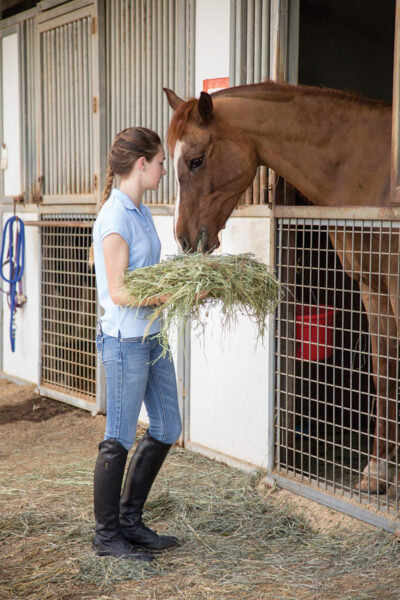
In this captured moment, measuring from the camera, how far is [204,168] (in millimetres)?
3129

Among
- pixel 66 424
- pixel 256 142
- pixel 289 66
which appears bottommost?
pixel 66 424

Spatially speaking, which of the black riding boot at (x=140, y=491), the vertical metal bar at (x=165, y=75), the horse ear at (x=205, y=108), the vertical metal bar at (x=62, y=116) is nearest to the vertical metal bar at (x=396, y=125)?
the horse ear at (x=205, y=108)

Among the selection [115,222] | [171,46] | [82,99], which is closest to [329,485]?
[115,222]

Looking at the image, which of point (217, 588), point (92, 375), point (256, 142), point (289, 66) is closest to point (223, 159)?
point (256, 142)

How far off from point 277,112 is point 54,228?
2664 millimetres

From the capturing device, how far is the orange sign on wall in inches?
150

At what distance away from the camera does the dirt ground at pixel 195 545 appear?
8.38 feet

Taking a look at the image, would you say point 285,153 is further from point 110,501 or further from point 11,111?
point 11,111

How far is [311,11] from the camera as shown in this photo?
15.2 feet

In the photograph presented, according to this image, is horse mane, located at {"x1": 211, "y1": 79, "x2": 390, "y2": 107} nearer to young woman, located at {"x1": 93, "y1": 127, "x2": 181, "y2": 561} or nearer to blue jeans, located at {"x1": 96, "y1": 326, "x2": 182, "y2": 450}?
young woman, located at {"x1": 93, "y1": 127, "x2": 181, "y2": 561}

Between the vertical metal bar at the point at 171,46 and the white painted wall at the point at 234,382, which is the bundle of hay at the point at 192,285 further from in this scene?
the vertical metal bar at the point at 171,46

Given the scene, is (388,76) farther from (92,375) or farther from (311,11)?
(92,375)

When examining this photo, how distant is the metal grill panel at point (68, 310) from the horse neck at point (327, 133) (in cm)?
203

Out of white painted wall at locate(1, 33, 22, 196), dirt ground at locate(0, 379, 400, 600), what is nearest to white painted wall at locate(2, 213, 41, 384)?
white painted wall at locate(1, 33, 22, 196)
